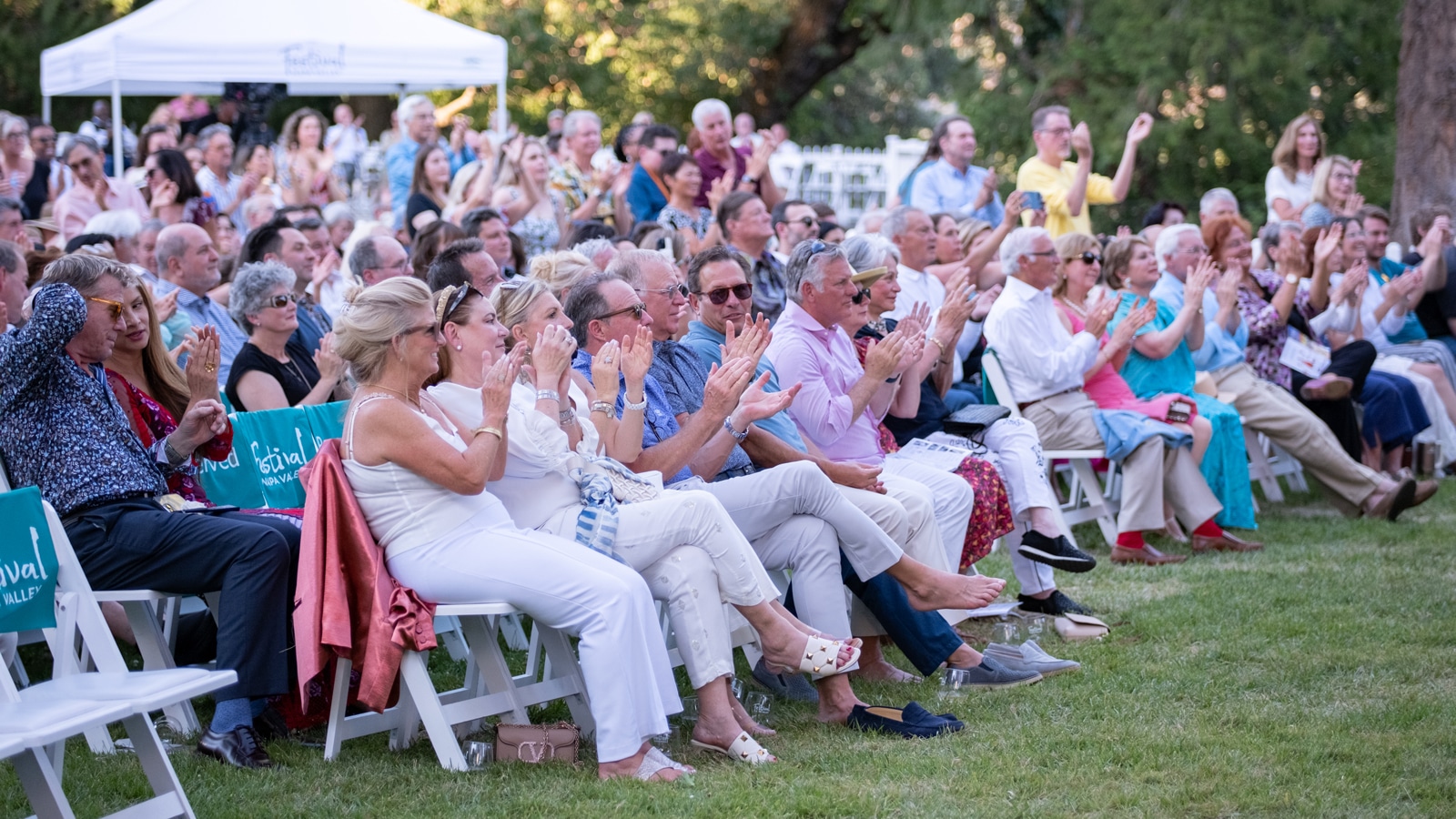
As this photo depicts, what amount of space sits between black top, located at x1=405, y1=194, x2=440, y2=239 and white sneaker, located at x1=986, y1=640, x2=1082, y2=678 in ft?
16.2

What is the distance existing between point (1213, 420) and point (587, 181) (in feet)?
14.8

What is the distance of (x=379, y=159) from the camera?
1282 centimetres

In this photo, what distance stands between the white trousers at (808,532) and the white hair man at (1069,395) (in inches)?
99.2

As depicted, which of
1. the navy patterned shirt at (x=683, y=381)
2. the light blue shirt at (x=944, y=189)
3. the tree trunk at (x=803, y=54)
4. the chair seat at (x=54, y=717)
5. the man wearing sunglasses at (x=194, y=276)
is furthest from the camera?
the tree trunk at (x=803, y=54)

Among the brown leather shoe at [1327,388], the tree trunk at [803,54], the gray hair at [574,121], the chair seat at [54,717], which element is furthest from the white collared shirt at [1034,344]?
the tree trunk at [803,54]

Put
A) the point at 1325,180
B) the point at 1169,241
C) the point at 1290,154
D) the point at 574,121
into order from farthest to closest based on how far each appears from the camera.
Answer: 1. the point at 1290,154
2. the point at 1325,180
3. the point at 574,121
4. the point at 1169,241

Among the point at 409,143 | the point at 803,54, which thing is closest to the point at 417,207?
the point at 409,143

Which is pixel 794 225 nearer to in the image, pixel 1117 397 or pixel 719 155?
pixel 719 155

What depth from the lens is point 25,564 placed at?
3.64m

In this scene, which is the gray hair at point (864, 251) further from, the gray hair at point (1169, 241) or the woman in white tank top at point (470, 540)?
the gray hair at point (1169, 241)

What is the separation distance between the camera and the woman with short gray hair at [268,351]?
5.61m

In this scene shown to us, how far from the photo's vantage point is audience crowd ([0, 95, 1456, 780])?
4156mm

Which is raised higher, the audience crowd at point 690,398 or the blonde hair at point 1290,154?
the blonde hair at point 1290,154

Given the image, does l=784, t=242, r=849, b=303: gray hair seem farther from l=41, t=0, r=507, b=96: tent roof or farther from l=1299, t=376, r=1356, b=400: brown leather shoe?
l=41, t=0, r=507, b=96: tent roof
